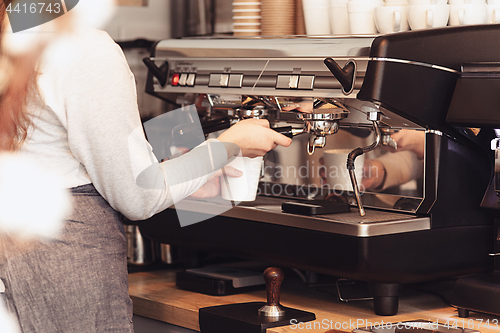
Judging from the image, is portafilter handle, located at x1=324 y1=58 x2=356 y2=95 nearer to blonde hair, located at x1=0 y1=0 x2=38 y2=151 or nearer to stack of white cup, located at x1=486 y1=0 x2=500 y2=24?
stack of white cup, located at x1=486 y1=0 x2=500 y2=24

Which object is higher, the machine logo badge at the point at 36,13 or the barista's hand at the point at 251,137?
the machine logo badge at the point at 36,13

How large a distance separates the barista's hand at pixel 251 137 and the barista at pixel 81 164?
0.04 ft

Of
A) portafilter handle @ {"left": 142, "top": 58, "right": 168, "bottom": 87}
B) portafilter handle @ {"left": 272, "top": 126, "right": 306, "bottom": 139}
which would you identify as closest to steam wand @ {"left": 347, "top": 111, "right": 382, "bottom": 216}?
portafilter handle @ {"left": 272, "top": 126, "right": 306, "bottom": 139}

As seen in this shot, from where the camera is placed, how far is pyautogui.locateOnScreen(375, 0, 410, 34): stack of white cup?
1263 mm

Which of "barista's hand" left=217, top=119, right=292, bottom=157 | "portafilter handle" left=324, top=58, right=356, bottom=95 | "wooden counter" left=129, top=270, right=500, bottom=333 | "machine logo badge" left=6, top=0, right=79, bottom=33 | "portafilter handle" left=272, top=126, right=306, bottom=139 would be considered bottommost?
"wooden counter" left=129, top=270, right=500, bottom=333

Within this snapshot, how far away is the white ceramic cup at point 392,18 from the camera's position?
1.26 meters

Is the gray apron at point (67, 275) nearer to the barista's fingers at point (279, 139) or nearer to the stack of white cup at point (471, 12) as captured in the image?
the barista's fingers at point (279, 139)

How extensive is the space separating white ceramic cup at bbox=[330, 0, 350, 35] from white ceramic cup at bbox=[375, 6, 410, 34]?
124 millimetres

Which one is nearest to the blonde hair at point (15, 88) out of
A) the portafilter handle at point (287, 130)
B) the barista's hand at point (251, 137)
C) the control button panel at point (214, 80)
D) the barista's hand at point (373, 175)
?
the barista's hand at point (251, 137)

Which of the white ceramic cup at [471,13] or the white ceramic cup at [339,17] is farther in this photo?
the white ceramic cup at [339,17]

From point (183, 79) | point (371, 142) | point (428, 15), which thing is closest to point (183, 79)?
point (183, 79)

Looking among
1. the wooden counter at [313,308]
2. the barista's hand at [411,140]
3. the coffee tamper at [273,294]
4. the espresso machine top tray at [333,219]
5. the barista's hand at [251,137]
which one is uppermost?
the barista's hand at [251,137]

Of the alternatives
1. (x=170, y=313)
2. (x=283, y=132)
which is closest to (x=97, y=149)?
(x=283, y=132)

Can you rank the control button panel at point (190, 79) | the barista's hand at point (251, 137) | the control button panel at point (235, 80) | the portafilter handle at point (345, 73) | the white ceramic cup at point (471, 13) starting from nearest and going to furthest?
the barista's hand at point (251, 137), the portafilter handle at point (345, 73), the white ceramic cup at point (471, 13), the control button panel at point (235, 80), the control button panel at point (190, 79)
